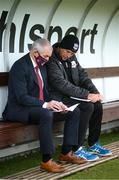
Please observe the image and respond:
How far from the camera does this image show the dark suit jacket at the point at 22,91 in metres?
5.24

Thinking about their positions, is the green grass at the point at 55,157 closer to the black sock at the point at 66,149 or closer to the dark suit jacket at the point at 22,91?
the black sock at the point at 66,149

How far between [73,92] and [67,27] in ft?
4.96

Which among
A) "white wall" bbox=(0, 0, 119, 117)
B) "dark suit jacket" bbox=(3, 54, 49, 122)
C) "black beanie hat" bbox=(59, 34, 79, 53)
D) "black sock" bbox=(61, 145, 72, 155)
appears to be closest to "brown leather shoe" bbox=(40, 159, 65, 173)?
"black sock" bbox=(61, 145, 72, 155)

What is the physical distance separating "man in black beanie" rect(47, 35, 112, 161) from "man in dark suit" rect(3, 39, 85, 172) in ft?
0.49

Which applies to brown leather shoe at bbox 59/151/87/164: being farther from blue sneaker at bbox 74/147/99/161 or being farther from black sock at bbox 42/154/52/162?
black sock at bbox 42/154/52/162

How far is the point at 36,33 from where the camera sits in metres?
6.37

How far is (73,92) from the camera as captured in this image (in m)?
5.73

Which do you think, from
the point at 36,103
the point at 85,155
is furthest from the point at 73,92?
the point at 85,155

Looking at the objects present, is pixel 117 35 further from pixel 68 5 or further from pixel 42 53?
pixel 42 53

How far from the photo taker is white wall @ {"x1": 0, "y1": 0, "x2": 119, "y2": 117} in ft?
19.4

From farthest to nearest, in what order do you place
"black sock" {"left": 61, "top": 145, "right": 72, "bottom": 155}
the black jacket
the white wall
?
the white wall < the black jacket < "black sock" {"left": 61, "top": 145, "right": 72, "bottom": 155}

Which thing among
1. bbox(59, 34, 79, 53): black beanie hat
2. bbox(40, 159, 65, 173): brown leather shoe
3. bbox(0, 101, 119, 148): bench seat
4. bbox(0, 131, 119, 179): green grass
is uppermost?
bbox(59, 34, 79, 53): black beanie hat

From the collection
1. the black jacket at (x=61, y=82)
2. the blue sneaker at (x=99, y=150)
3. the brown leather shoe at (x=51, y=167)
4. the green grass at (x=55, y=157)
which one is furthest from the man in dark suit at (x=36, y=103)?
the blue sneaker at (x=99, y=150)

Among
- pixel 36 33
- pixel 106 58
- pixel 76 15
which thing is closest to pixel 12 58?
pixel 36 33
